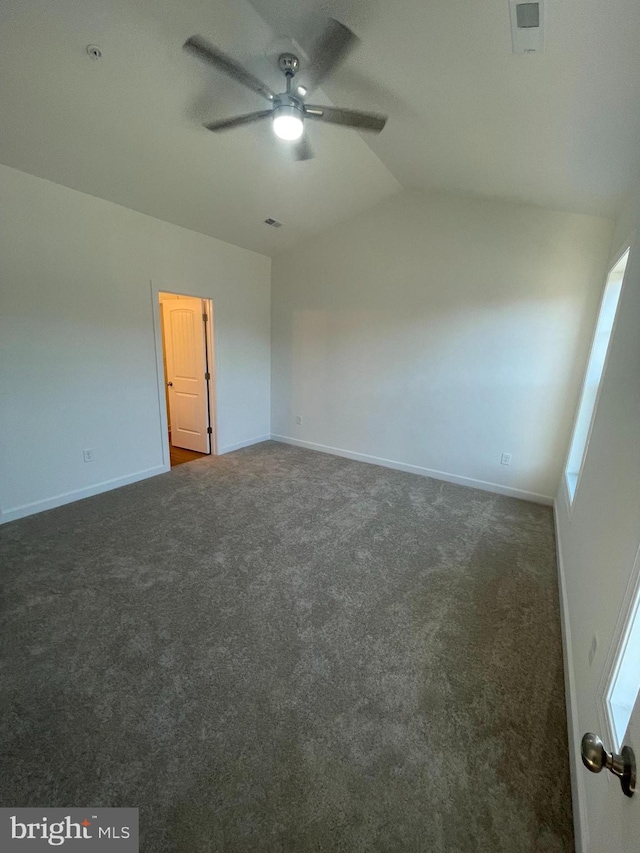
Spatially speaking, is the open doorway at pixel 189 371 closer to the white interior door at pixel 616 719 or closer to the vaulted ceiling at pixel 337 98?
the vaulted ceiling at pixel 337 98

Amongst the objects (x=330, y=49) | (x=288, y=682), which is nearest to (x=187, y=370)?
(x=330, y=49)

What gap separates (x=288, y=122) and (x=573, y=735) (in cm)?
317

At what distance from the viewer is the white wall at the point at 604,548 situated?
1027mm

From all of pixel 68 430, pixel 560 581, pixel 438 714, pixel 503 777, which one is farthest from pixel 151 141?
pixel 560 581

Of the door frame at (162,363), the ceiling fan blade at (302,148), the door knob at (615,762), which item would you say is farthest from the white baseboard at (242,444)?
the door knob at (615,762)

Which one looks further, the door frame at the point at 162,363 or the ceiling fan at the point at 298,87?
the door frame at the point at 162,363

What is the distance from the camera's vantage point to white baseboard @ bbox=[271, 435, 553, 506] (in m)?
3.65

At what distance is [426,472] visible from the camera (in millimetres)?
4199

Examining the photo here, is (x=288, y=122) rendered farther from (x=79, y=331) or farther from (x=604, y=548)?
(x=604, y=548)

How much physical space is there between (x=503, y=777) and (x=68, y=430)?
3.74 metres

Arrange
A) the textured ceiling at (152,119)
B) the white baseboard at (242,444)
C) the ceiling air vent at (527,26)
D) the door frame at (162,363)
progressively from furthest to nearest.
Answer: the white baseboard at (242,444) → the door frame at (162,363) → the textured ceiling at (152,119) → the ceiling air vent at (527,26)

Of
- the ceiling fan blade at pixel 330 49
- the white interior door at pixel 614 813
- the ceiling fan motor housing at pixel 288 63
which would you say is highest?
the ceiling fan motor housing at pixel 288 63

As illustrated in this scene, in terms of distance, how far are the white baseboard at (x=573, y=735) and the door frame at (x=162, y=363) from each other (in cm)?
388

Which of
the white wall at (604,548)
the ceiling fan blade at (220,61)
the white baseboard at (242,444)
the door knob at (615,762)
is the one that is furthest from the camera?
the white baseboard at (242,444)
